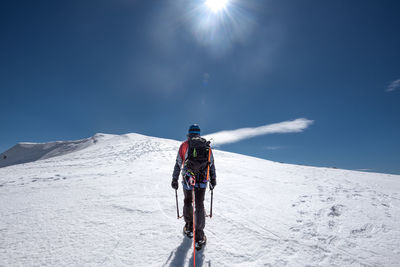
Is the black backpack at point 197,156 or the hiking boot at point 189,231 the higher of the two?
the black backpack at point 197,156

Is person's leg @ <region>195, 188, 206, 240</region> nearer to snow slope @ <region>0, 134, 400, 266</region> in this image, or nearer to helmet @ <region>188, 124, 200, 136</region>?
snow slope @ <region>0, 134, 400, 266</region>

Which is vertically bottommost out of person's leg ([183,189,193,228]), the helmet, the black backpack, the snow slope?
the snow slope

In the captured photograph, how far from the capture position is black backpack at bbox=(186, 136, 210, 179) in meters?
3.90

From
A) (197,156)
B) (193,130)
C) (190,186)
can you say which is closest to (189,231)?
(190,186)

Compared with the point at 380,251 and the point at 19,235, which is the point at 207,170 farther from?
the point at 19,235

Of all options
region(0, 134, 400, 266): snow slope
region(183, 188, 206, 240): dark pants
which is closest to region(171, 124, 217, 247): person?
region(183, 188, 206, 240): dark pants

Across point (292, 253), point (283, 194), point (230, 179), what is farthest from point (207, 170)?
point (230, 179)

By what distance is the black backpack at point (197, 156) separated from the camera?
12.8ft

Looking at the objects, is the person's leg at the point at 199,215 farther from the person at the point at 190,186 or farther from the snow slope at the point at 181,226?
the snow slope at the point at 181,226

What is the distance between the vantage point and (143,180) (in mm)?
8516

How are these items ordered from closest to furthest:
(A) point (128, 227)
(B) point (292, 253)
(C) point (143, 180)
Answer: (B) point (292, 253)
(A) point (128, 227)
(C) point (143, 180)

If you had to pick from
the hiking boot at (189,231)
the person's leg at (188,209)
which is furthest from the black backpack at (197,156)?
the hiking boot at (189,231)

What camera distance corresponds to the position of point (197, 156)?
12.8ft

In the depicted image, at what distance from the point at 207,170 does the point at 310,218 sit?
371cm
